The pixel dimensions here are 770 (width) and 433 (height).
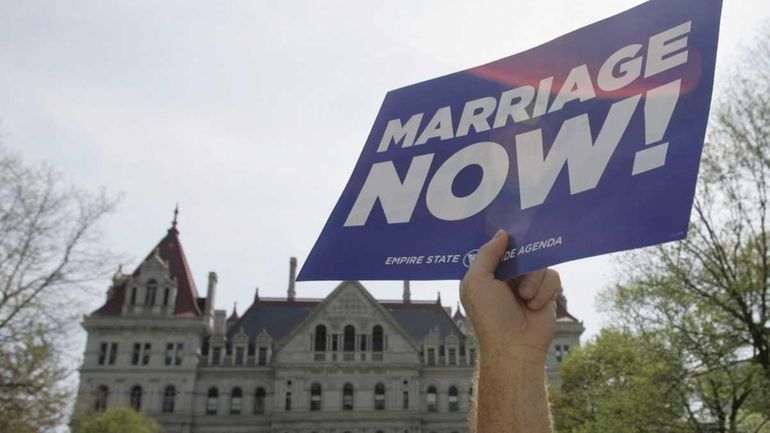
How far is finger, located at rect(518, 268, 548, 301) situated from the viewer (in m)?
3.38

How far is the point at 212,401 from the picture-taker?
44.3 metres

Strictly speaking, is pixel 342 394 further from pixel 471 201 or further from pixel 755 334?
pixel 471 201

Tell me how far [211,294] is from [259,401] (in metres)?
9.63

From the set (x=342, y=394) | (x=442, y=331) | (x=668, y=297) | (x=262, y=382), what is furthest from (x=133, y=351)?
(x=668, y=297)

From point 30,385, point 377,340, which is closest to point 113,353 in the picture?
point 377,340

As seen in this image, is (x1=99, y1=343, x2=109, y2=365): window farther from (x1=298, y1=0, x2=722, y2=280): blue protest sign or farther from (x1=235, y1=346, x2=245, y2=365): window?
(x1=298, y1=0, x2=722, y2=280): blue protest sign

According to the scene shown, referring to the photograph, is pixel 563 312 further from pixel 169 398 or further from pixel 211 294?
pixel 169 398

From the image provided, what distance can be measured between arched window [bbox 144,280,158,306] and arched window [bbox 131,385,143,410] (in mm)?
5972

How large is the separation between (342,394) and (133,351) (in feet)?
48.3

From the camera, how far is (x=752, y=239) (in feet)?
55.4

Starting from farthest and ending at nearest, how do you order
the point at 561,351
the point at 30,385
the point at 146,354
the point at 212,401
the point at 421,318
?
the point at 421,318
the point at 561,351
the point at 146,354
the point at 212,401
the point at 30,385

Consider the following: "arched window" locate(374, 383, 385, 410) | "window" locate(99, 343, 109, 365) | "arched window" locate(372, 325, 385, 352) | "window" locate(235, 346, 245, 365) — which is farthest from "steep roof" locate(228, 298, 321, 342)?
"window" locate(99, 343, 109, 365)

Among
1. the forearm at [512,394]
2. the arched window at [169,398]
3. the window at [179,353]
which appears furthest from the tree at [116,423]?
the forearm at [512,394]

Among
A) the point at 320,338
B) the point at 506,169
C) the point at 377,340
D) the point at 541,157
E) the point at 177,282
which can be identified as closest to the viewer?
the point at 541,157
